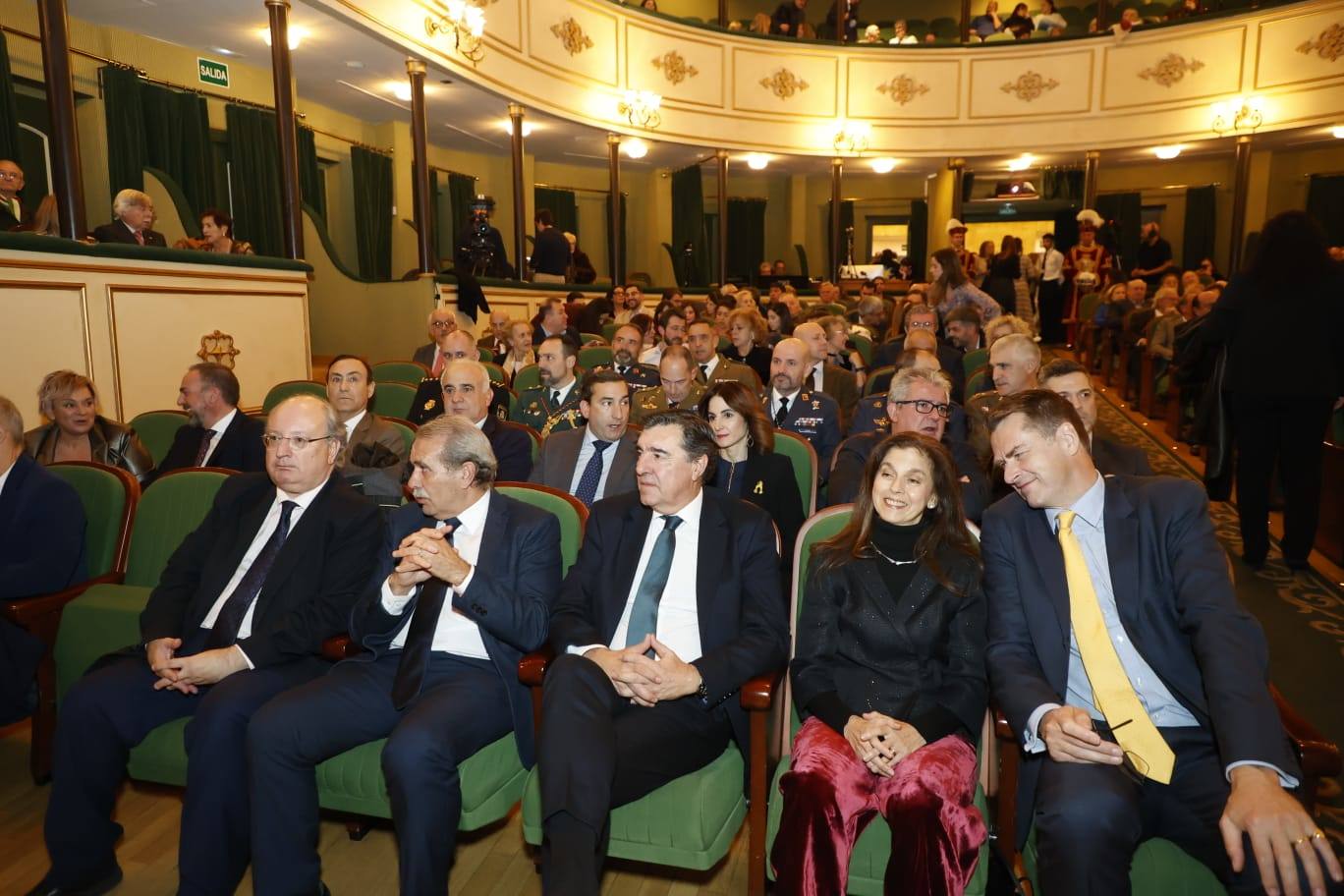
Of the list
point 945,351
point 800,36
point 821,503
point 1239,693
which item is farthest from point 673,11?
point 1239,693

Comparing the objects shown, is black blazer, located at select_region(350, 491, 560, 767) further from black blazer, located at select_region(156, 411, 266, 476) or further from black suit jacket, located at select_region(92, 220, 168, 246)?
black suit jacket, located at select_region(92, 220, 168, 246)

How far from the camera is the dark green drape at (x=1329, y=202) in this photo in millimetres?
11617

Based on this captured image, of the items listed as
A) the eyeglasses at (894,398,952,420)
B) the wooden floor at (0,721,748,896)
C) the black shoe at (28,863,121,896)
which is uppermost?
the eyeglasses at (894,398,952,420)

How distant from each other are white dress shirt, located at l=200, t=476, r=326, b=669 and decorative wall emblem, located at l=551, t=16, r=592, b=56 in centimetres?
837

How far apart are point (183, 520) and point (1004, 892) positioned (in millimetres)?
2313

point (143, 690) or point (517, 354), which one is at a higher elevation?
point (517, 354)

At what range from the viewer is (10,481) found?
2.38 metres

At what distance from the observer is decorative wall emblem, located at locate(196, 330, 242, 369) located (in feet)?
16.3

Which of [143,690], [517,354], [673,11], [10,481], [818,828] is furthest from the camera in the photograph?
[673,11]

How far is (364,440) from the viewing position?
320 centimetres

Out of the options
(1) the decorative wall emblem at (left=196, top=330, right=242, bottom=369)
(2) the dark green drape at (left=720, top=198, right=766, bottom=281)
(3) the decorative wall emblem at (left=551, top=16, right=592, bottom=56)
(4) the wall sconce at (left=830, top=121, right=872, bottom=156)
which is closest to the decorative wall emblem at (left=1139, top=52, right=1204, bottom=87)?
(4) the wall sconce at (left=830, top=121, right=872, bottom=156)

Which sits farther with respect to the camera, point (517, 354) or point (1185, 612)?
point (517, 354)

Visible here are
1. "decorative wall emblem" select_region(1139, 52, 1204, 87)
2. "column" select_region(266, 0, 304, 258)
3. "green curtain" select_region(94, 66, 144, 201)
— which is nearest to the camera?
"column" select_region(266, 0, 304, 258)

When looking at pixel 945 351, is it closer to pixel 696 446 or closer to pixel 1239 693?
pixel 696 446
